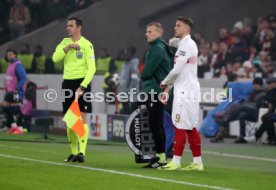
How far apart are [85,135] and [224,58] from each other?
508 inches

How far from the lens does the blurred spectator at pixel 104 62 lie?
A: 2838 centimetres

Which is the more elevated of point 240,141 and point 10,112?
point 10,112

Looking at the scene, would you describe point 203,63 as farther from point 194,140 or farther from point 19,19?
point 194,140

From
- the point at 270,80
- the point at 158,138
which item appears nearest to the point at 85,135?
the point at 158,138

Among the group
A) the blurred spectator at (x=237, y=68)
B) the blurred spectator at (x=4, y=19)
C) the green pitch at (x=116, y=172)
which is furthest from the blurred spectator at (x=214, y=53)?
the green pitch at (x=116, y=172)

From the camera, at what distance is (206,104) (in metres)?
25.1

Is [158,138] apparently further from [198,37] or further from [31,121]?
[198,37]

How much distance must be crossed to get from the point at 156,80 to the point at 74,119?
4.81 feet

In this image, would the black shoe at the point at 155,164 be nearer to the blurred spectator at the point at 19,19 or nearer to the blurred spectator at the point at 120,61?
the blurred spectator at the point at 120,61

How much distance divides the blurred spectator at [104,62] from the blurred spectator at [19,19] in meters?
4.18

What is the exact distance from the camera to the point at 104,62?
1132 inches

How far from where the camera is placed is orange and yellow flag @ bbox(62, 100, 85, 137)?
1488 centimetres

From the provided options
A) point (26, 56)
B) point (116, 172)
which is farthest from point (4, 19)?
point (116, 172)

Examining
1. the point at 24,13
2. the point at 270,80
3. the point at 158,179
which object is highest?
the point at 24,13
